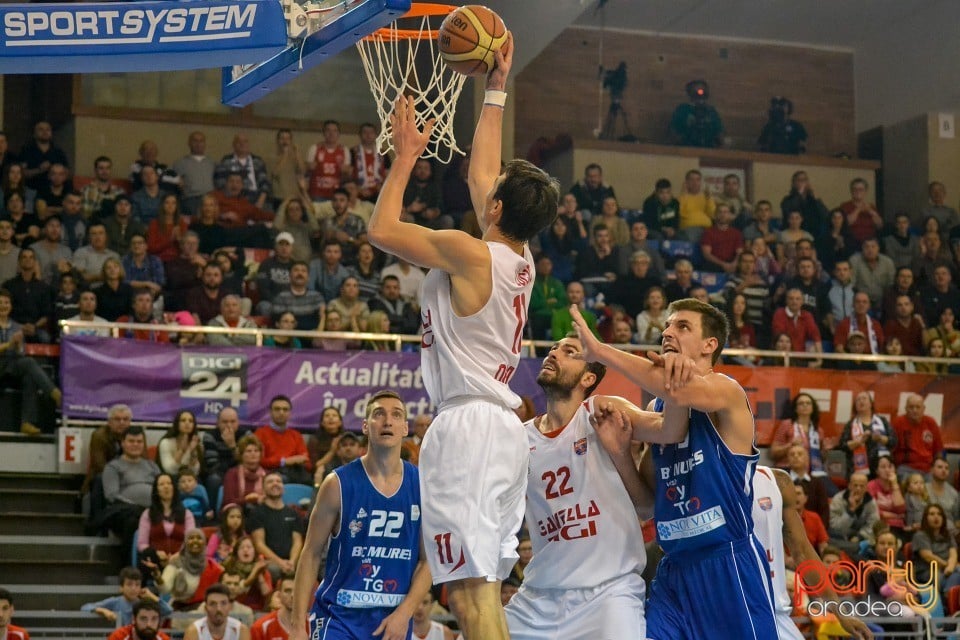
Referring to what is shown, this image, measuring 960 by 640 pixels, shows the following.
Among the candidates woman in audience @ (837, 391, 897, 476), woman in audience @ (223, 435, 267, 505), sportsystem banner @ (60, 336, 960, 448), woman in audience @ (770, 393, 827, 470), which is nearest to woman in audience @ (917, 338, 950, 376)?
woman in audience @ (837, 391, 897, 476)

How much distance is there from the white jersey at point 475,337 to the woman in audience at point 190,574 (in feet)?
19.9

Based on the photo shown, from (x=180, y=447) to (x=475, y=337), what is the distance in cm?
759

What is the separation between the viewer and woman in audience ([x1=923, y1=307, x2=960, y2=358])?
16625mm

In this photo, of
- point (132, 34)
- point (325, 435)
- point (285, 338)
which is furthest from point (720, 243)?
point (132, 34)

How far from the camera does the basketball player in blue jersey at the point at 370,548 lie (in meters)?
7.01

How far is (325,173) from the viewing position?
17375 mm

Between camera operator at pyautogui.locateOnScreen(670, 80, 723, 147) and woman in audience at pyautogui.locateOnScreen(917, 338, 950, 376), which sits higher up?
camera operator at pyautogui.locateOnScreen(670, 80, 723, 147)

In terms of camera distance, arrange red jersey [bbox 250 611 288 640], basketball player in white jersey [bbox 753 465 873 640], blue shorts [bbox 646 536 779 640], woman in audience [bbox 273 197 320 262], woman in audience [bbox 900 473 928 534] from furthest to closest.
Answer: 1. woman in audience [bbox 273 197 320 262]
2. woman in audience [bbox 900 473 928 534]
3. red jersey [bbox 250 611 288 640]
4. basketball player in white jersey [bbox 753 465 873 640]
5. blue shorts [bbox 646 536 779 640]

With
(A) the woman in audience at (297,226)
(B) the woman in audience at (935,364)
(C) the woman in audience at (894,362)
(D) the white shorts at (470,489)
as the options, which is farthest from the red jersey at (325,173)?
(D) the white shorts at (470,489)

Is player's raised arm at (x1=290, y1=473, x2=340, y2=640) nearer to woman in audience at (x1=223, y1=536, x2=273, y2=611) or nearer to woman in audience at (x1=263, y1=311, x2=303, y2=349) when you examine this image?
woman in audience at (x1=223, y1=536, x2=273, y2=611)

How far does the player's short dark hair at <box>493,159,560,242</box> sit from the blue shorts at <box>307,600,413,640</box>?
95.5 inches

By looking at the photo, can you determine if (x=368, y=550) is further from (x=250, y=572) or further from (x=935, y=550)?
(x=935, y=550)

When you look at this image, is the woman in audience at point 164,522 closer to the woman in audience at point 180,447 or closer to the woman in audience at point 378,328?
the woman in audience at point 180,447

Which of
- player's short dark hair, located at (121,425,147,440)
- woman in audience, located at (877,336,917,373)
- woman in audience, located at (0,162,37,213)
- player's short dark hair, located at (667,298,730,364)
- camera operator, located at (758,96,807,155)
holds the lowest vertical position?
player's short dark hair, located at (121,425,147,440)
